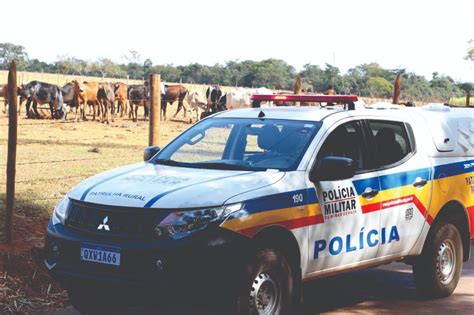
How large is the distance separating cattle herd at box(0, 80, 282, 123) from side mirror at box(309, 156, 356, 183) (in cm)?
2627

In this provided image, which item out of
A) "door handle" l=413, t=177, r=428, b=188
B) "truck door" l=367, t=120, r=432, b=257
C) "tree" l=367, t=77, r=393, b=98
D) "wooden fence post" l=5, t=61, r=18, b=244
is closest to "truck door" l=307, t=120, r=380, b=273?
"truck door" l=367, t=120, r=432, b=257

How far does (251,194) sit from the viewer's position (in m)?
6.15

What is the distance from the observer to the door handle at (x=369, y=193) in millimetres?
7132

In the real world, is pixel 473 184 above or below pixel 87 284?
above

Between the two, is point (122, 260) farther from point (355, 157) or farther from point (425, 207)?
point (425, 207)

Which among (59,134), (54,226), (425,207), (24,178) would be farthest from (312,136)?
(59,134)

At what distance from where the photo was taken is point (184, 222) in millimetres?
5883

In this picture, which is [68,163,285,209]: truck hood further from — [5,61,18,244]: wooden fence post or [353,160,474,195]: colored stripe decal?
[5,61,18,244]: wooden fence post

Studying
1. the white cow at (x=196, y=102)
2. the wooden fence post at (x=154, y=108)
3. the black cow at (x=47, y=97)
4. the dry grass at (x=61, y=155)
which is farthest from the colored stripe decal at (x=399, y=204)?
the white cow at (x=196, y=102)

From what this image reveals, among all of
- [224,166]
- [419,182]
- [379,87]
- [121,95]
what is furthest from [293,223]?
[379,87]

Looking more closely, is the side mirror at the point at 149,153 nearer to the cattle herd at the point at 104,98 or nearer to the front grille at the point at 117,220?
the front grille at the point at 117,220

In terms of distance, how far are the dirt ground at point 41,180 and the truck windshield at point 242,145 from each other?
174cm

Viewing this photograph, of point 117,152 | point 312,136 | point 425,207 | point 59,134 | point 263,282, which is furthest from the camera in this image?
point 59,134

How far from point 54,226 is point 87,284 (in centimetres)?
64
